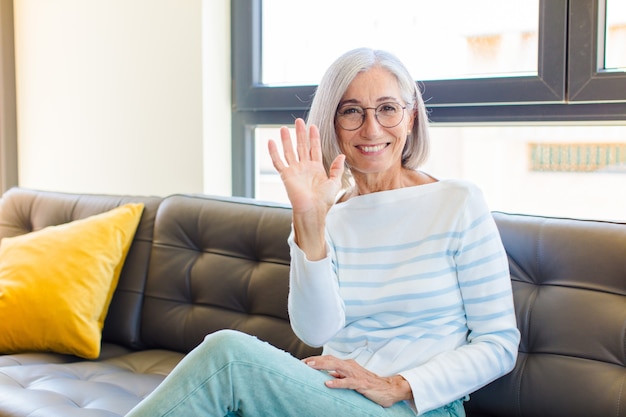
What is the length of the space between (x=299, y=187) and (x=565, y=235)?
628 mm

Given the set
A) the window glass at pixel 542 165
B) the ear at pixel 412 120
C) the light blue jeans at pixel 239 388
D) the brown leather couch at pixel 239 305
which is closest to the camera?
the light blue jeans at pixel 239 388

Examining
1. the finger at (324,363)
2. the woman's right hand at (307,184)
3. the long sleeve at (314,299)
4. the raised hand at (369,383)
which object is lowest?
the raised hand at (369,383)

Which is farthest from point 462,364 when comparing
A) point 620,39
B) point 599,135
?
point 620,39

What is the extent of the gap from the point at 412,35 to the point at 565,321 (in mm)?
1121

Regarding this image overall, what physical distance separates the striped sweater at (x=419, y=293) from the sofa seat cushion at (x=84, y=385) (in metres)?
0.55

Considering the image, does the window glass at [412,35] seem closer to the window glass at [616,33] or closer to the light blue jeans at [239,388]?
the window glass at [616,33]

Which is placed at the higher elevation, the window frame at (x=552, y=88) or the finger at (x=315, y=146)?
the window frame at (x=552, y=88)

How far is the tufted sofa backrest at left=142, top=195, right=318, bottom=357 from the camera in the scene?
2.04m

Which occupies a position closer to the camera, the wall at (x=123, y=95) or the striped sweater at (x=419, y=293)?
the striped sweater at (x=419, y=293)

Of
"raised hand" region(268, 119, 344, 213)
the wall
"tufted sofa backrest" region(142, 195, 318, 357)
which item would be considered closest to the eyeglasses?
"raised hand" region(268, 119, 344, 213)

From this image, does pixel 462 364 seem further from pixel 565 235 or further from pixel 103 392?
pixel 103 392

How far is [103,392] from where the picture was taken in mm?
1873

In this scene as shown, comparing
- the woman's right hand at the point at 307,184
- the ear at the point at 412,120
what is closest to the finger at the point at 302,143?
the woman's right hand at the point at 307,184

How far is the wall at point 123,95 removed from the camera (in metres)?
2.65
